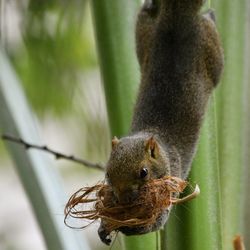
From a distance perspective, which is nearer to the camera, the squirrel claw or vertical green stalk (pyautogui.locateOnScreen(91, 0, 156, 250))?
the squirrel claw

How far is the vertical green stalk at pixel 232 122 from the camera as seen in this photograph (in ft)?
4.78

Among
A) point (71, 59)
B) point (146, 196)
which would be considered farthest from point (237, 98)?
point (71, 59)

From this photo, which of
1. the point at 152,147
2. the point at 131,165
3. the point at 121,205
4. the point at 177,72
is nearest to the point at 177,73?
the point at 177,72

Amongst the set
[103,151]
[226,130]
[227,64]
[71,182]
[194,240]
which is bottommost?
[71,182]

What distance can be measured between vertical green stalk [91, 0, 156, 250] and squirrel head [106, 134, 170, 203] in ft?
0.16

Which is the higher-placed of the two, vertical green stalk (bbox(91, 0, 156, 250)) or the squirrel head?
vertical green stalk (bbox(91, 0, 156, 250))

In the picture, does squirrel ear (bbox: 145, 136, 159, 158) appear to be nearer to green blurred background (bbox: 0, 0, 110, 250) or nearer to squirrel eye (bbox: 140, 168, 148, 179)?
squirrel eye (bbox: 140, 168, 148, 179)

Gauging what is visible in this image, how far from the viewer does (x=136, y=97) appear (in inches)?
69.3

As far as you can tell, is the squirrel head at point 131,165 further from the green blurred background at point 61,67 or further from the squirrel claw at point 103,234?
the green blurred background at point 61,67

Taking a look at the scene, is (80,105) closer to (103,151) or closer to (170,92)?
(103,151)

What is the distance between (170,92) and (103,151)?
413mm

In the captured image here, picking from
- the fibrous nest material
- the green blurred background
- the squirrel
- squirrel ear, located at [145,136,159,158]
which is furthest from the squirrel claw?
the green blurred background

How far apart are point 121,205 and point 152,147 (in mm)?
222

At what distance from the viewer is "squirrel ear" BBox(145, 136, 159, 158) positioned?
5.16 feet
